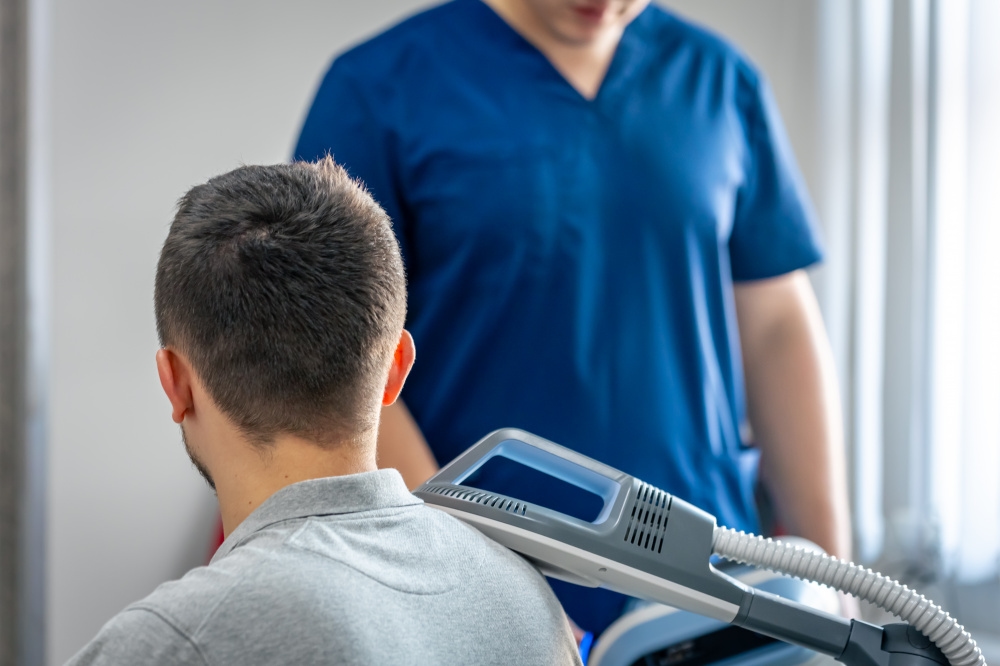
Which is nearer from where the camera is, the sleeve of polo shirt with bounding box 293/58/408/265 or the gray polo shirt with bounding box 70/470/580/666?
the gray polo shirt with bounding box 70/470/580/666

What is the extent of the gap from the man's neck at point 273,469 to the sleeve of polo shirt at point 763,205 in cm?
71

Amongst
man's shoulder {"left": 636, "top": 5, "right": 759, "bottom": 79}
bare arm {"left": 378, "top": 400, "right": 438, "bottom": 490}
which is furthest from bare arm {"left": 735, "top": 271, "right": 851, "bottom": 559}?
bare arm {"left": 378, "top": 400, "right": 438, "bottom": 490}

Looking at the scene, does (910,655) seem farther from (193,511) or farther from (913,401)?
(193,511)

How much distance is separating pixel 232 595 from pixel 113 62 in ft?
5.34

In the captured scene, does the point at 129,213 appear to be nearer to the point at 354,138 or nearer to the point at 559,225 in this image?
the point at 354,138

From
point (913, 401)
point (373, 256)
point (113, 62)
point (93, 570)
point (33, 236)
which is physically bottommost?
point (93, 570)

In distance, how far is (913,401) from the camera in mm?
2119

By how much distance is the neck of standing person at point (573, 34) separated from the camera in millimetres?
1134

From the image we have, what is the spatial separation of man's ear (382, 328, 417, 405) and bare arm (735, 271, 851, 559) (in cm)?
63

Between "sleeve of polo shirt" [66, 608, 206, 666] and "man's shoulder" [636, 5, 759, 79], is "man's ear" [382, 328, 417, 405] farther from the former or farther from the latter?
"man's shoulder" [636, 5, 759, 79]

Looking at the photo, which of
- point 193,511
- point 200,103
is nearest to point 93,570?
point 193,511

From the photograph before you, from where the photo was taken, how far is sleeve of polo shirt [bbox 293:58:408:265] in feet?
3.57

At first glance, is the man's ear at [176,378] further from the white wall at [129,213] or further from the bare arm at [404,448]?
the white wall at [129,213]

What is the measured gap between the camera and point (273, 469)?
2.29ft
